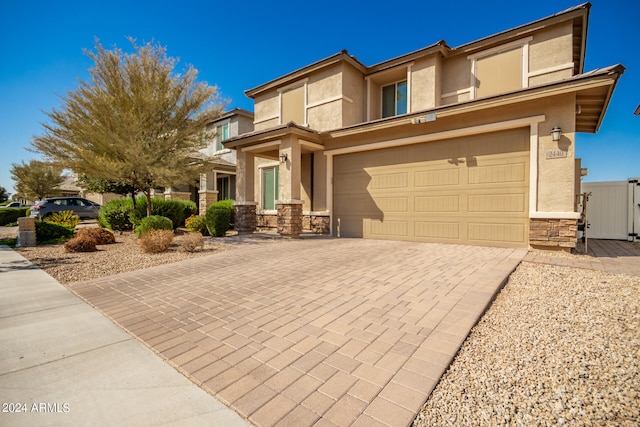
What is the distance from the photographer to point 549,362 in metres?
2.28

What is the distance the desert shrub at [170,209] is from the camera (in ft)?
39.6

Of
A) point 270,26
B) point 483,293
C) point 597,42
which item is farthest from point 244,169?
point 597,42

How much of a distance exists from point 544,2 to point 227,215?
1291 cm

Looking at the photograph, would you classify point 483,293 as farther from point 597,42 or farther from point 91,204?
point 91,204

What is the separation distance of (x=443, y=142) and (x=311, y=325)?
7.27 m

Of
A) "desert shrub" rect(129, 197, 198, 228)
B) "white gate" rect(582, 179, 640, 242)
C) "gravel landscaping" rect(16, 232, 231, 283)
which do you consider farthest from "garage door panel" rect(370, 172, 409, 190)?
"desert shrub" rect(129, 197, 198, 228)

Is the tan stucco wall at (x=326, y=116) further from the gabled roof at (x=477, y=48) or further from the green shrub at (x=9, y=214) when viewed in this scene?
the green shrub at (x=9, y=214)

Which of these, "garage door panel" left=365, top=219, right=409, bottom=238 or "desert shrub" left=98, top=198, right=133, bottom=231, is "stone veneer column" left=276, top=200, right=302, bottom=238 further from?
"desert shrub" left=98, top=198, right=133, bottom=231

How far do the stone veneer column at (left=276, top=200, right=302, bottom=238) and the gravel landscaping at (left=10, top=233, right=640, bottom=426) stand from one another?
660 centimetres

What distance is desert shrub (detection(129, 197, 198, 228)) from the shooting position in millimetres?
12078

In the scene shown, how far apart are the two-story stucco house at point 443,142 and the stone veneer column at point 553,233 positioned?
2 centimetres

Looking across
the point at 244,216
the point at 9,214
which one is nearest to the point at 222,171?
the point at 244,216

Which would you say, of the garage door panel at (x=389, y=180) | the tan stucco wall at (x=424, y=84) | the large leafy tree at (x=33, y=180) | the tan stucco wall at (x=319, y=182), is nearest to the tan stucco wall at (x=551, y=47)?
the tan stucco wall at (x=424, y=84)

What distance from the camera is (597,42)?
9.66 m
